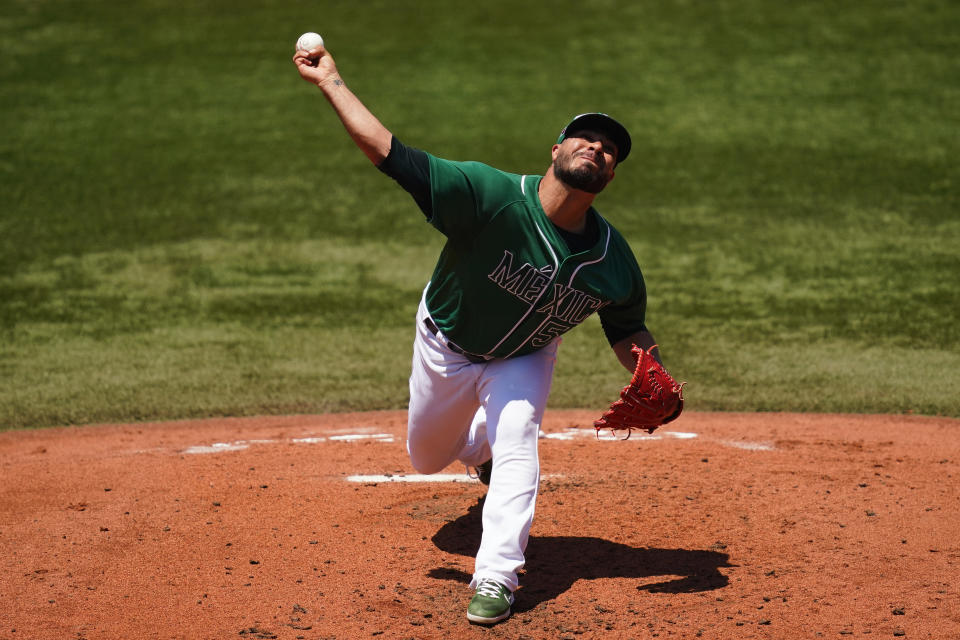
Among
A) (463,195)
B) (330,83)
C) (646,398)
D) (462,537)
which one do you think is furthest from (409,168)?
(462,537)

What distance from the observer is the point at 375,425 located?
622 cm

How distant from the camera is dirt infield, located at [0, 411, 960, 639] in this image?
3562mm

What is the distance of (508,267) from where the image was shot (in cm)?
369

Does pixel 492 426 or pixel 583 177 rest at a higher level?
pixel 583 177

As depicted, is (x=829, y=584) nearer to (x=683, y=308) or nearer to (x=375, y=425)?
(x=375, y=425)

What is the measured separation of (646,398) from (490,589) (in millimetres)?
928

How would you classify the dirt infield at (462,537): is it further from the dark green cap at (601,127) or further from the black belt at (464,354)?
the dark green cap at (601,127)

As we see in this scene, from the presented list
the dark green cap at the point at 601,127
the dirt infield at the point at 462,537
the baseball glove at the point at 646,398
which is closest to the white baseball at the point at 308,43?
the dark green cap at the point at 601,127

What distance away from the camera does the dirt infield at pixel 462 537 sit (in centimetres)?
356

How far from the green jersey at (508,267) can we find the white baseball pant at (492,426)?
98 mm

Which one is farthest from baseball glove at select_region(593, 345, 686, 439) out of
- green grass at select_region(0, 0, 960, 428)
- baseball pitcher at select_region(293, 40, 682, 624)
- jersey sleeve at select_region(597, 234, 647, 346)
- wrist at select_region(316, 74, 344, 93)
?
green grass at select_region(0, 0, 960, 428)

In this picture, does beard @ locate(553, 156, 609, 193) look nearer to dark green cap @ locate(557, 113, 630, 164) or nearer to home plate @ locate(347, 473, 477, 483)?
dark green cap @ locate(557, 113, 630, 164)

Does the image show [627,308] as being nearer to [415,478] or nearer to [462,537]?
[462,537]

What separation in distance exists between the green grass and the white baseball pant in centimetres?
245
